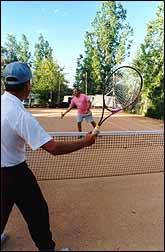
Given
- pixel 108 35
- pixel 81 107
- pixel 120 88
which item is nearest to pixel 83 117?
pixel 81 107

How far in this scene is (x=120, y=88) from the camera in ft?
9.54

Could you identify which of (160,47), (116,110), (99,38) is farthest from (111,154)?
(99,38)

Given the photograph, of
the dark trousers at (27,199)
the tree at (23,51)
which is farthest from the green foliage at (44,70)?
the dark trousers at (27,199)

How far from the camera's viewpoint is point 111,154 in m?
5.18

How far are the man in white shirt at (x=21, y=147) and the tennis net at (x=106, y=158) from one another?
1.77 meters

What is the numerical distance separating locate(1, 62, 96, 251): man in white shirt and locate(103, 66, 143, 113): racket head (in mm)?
954

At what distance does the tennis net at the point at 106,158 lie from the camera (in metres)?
4.08

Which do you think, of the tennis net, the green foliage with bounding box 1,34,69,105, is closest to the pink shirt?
the tennis net

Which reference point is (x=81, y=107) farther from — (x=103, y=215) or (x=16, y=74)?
(x=16, y=74)

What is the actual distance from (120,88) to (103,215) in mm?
1115

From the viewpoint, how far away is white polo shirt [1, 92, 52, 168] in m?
1.67

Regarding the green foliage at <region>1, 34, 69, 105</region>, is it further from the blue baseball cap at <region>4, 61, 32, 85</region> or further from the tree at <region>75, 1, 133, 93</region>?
the blue baseball cap at <region>4, 61, 32, 85</region>

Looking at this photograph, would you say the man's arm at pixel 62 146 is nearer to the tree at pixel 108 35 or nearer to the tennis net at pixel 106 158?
the tennis net at pixel 106 158

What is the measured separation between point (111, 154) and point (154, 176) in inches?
50.5
